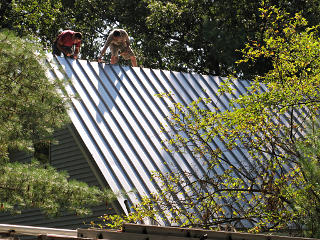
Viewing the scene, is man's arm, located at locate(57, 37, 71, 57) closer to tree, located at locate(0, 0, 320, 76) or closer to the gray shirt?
the gray shirt

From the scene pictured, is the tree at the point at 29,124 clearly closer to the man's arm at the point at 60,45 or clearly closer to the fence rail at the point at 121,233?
the fence rail at the point at 121,233

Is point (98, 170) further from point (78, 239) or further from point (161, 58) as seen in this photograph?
point (161, 58)

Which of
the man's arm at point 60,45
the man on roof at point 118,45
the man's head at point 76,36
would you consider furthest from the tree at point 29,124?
the man's arm at point 60,45

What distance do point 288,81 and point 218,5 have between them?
1782cm

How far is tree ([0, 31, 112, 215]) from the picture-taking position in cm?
959

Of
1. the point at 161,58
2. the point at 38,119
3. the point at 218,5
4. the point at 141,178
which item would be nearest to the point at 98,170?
the point at 141,178

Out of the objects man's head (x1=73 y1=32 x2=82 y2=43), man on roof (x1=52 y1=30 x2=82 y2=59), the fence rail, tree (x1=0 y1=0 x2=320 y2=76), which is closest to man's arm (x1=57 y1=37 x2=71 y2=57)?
man on roof (x1=52 y1=30 x2=82 y2=59)

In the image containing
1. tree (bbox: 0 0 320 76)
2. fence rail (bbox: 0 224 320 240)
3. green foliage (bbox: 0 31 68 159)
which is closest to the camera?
fence rail (bbox: 0 224 320 240)

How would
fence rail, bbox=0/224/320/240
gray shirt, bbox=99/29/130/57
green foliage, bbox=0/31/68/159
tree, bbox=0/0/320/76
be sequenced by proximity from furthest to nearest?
tree, bbox=0/0/320/76 → gray shirt, bbox=99/29/130/57 → green foliage, bbox=0/31/68/159 → fence rail, bbox=0/224/320/240

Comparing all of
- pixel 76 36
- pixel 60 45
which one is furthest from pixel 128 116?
pixel 60 45

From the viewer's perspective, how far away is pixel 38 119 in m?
10.3

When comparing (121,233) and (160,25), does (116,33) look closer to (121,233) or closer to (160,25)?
(121,233)

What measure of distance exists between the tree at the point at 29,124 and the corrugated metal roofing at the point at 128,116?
1762 mm

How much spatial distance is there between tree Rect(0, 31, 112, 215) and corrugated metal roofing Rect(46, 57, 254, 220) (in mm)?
1762
